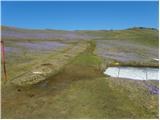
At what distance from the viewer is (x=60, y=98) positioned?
1812 centimetres

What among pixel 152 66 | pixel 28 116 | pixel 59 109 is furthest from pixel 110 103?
pixel 152 66

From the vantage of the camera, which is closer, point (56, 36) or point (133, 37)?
point (56, 36)

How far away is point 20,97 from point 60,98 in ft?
9.04

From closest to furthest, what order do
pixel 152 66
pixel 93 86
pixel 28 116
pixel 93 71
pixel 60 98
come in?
pixel 28 116 < pixel 60 98 < pixel 93 86 < pixel 93 71 < pixel 152 66

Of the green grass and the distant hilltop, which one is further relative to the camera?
the green grass

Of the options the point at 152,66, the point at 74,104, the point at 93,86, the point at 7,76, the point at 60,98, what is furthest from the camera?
the point at 152,66

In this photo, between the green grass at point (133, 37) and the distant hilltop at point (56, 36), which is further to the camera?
the green grass at point (133, 37)

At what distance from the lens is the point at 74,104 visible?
55.5 feet

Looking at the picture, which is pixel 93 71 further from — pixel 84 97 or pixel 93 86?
pixel 84 97

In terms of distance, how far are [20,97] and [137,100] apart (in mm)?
7802

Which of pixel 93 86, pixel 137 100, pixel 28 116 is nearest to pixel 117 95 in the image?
pixel 137 100

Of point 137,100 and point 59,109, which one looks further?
point 137,100

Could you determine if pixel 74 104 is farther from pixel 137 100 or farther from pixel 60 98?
pixel 137 100

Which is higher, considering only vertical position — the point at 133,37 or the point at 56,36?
the point at 56,36
